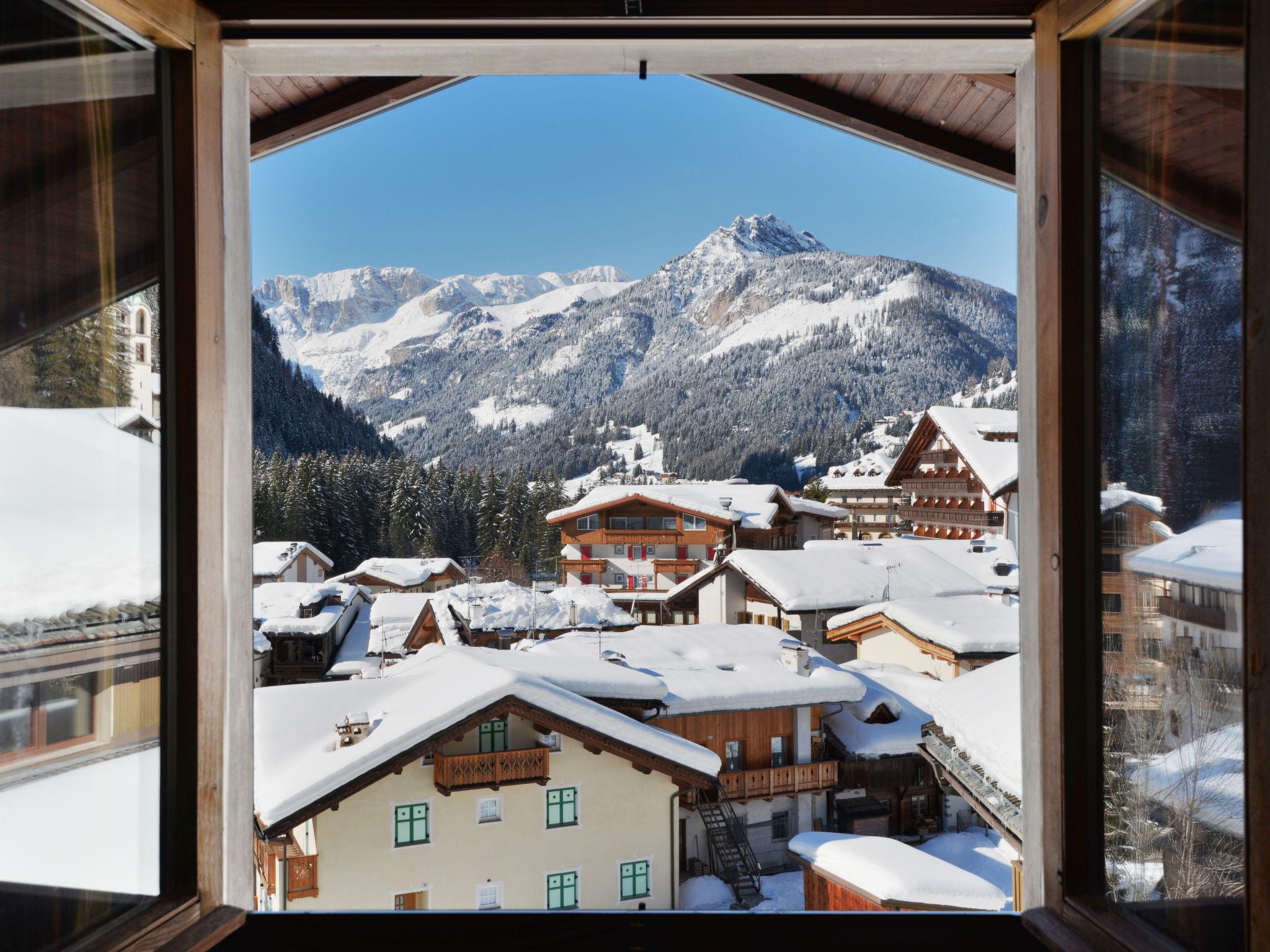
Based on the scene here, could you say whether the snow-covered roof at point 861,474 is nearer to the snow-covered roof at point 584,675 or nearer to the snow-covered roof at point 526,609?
the snow-covered roof at point 526,609

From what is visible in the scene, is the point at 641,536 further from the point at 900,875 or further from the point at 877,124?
the point at 877,124

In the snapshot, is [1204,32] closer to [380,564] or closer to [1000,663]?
[1000,663]

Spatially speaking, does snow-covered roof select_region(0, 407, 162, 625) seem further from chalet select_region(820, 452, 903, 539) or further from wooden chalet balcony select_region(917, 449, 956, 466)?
chalet select_region(820, 452, 903, 539)

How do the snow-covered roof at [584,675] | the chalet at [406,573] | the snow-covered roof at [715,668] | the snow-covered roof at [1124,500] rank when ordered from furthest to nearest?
the chalet at [406,573], the snow-covered roof at [715,668], the snow-covered roof at [584,675], the snow-covered roof at [1124,500]

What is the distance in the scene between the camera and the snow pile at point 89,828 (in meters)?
0.57

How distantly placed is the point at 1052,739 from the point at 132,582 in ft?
2.94

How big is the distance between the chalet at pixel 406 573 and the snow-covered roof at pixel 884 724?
4.37m

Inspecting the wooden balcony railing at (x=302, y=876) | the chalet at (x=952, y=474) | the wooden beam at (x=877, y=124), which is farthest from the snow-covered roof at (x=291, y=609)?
the chalet at (x=952, y=474)

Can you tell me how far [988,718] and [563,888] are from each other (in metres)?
3.09

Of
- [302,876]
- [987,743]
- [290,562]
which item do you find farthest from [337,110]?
[290,562]

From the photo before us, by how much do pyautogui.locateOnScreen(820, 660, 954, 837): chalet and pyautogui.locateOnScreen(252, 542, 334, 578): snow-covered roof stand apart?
4.99 metres

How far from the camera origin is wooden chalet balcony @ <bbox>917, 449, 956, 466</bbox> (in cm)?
1048

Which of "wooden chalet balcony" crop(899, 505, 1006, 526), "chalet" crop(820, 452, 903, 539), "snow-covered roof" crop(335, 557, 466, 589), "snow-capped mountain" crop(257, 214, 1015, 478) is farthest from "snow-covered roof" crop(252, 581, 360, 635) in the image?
"chalet" crop(820, 452, 903, 539)

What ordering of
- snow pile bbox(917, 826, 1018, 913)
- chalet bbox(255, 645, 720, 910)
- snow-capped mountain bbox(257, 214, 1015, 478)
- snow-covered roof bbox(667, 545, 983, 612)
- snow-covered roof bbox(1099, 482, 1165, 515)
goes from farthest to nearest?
snow-capped mountain bbox(257, 214, 1015, 478) < snow-covered roof bbox(667, 545, 983, 612) < snow pile bbox(917, 826, 1018, 913) < chalet bbox(255, 645, 720, 910) < snow-covered roof bbox(1099, 482, 1165, 515)
